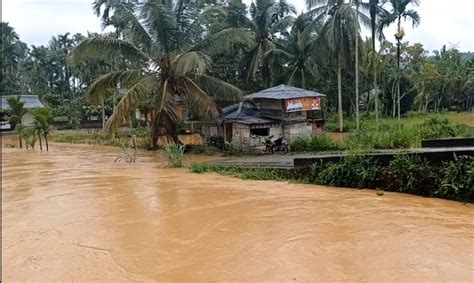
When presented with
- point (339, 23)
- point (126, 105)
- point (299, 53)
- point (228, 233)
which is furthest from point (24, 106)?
point (228, 233)

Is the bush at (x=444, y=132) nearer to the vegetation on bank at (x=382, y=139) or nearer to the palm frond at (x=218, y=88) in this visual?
the vegetation on bank at (x=382, y=139)

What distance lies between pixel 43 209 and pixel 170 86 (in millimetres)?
9661

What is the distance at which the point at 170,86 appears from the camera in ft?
61.3

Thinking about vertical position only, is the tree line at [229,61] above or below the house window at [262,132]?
above

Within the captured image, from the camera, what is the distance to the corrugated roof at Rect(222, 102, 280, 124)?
18.7m

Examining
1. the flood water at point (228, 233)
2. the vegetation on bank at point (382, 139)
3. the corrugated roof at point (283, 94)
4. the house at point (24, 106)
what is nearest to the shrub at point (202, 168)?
the flood water at point (228, 233)

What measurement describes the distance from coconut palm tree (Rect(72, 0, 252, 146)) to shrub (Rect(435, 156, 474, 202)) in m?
9.25

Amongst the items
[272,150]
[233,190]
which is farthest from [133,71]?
[233,190]

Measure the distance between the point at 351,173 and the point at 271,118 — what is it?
7.99 m

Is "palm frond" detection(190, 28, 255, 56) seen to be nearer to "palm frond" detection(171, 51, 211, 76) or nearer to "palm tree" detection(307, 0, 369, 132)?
"palm frond" detection(171, 51, 211, 76)

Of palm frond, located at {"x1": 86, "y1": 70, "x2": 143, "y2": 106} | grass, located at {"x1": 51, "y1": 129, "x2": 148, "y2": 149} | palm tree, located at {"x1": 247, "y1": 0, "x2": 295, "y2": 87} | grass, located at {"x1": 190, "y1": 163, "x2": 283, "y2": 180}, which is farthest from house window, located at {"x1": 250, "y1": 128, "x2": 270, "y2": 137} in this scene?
palm tree, located at {"x1": 247, "y1": 0, "x2": 295, "y2": 87}

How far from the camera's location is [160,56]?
60.2ft

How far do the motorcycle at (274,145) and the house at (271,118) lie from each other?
0.97 feet

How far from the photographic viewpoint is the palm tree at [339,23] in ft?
76.1
